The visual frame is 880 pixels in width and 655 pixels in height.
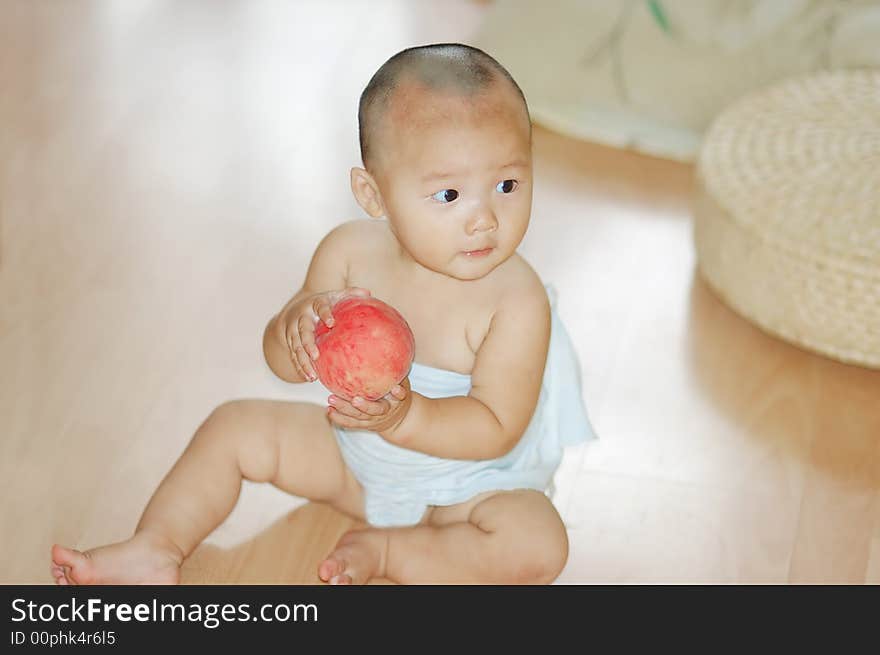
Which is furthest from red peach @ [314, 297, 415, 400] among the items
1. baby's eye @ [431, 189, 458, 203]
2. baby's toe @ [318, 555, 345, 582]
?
baby's toe @ [318, 555, 345, 582]

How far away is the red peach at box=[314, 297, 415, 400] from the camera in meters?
1.22

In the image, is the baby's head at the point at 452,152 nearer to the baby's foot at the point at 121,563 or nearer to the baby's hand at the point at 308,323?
the baby's hand at the point at 308,323

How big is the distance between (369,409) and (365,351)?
0.21 feet

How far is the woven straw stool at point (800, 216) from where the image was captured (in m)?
1.79

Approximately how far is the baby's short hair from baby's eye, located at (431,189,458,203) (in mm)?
77

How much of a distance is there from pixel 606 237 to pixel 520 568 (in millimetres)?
781

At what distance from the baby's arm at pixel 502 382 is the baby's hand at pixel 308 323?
0.13 metres

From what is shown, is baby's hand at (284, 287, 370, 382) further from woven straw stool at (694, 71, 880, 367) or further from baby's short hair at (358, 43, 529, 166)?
woven straw stool at (694, 71, 880, 367)

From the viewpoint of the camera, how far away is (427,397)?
1.39m

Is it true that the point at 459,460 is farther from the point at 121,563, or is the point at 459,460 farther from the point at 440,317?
the point at 121,563

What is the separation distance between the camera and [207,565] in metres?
1.52

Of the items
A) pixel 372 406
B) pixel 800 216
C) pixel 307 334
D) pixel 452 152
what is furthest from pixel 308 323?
pixel 800 216

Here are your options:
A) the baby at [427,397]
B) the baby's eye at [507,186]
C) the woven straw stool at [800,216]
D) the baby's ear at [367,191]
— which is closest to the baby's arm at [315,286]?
the baby at [427,397]

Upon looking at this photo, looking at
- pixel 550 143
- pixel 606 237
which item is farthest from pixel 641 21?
pixel 606 237
